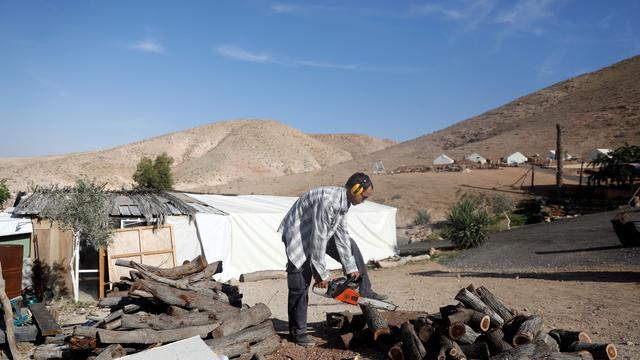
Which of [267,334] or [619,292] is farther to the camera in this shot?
[619,292]

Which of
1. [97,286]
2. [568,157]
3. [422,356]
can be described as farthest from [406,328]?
[568,157]

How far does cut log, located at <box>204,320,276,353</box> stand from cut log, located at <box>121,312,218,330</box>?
33 centimetres

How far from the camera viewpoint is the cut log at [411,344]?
5.09m

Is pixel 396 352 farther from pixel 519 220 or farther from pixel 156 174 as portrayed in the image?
pixel 156 174

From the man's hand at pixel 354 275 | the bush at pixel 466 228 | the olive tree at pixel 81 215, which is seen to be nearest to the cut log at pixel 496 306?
the man's hand at pixel 354 275

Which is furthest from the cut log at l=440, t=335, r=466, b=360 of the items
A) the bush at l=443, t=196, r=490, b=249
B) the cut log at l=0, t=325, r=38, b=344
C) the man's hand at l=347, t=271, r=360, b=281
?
the bush at l=443, t=196, r=490, b=249

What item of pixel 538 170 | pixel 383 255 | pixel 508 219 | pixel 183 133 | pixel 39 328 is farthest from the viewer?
pixel 183 133

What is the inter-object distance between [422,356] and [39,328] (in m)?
4.70

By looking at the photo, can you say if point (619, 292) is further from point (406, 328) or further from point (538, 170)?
point (538, 170)

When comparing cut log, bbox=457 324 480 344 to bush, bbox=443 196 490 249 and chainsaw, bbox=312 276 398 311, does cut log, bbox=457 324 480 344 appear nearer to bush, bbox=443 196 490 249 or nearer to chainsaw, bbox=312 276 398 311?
chainsaw, bbox=312 276 398 311

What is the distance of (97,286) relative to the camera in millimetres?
11297

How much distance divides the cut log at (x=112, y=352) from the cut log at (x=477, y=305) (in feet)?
11.3

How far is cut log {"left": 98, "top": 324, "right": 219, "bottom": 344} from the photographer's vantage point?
5270 millimetres

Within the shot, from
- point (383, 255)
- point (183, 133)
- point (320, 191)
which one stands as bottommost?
point (383, 255)
